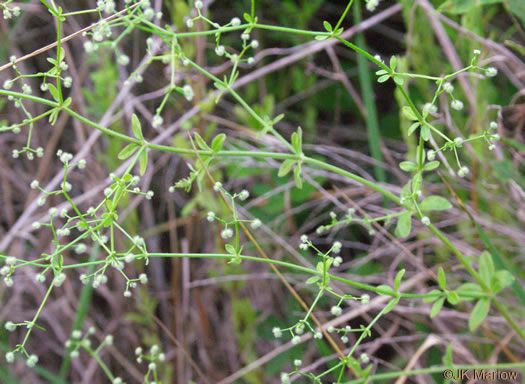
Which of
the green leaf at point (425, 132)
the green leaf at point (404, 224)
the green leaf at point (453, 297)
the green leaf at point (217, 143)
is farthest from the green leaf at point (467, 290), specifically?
the green leaf at point (217, 143)

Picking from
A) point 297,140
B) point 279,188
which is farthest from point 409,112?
point 279,188

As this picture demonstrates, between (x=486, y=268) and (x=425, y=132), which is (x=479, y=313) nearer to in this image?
(x=486, y=268)

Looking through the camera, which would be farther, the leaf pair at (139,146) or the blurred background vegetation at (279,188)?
the blurred background vegetation at (279,188)

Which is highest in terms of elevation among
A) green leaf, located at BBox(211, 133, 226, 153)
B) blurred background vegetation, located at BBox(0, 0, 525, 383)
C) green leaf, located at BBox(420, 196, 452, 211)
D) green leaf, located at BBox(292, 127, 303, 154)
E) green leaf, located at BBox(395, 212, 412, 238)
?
green leaf, located at BBox(211, 133, 226, 153)

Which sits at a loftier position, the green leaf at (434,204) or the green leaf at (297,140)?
the green leaf at (297,140)

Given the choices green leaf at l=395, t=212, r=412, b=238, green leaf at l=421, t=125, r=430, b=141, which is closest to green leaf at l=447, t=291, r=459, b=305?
green leaf at l=395, t=212, r=412, b=238

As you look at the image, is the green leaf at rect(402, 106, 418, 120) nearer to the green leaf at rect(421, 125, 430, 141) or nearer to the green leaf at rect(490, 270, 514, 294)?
the green leaf at rect(421, 125, 430, 141)

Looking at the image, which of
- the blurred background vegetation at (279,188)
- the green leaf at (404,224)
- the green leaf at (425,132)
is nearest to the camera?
the green leaf at (425,132)

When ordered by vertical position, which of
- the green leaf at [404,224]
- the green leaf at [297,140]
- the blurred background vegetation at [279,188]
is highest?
the green leaf at [297,140]

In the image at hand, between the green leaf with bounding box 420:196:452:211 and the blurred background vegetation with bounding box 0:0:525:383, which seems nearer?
the green leaf with bounding box 420:196:452:211

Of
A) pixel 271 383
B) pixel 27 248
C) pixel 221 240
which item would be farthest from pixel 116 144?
pixel 271 383

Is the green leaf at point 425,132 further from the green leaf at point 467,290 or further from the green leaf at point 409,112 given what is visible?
the green leaf at point 467,290
